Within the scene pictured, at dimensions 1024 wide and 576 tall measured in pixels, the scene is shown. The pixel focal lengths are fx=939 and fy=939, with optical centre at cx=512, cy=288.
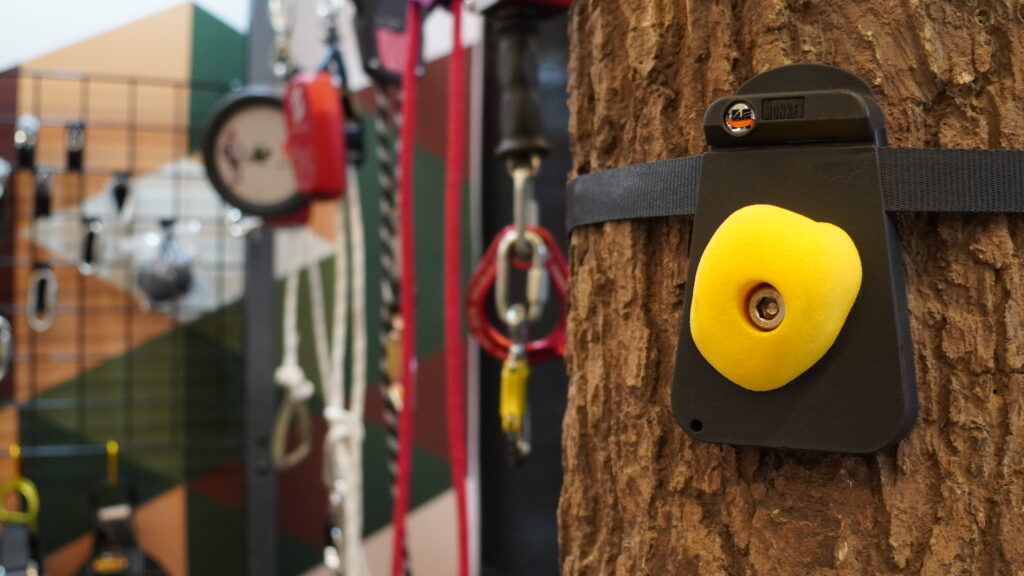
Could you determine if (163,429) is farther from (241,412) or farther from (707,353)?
(707,353)

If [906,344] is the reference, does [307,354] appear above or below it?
below

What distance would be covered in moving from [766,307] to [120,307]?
1.93 metres

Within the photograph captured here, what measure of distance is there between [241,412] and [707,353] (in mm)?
1857

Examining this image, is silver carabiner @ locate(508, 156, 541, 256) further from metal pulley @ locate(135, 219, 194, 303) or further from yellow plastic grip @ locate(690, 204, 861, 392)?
metal pulley @ locate(135, 219, 194, 303)

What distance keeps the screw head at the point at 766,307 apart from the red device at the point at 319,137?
961 mm

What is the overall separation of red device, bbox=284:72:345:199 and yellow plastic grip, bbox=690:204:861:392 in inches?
36.9

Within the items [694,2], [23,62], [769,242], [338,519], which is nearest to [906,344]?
[769,242]

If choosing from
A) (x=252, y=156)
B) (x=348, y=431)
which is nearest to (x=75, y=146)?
(x=252, y=156)

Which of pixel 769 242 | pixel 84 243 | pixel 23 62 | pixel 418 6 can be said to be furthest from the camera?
pixel 23 62

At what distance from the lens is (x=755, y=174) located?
1.60ft

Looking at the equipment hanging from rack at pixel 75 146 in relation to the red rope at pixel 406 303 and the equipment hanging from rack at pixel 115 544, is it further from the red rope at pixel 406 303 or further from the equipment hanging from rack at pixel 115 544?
the red rope at pixel 406 303

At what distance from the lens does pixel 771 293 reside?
1.53 ft

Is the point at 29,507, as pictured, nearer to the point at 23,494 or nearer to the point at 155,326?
the point at 23,494

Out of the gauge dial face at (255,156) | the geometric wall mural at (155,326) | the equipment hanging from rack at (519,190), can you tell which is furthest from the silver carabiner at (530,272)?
the geometric wall mural at (155,326)
